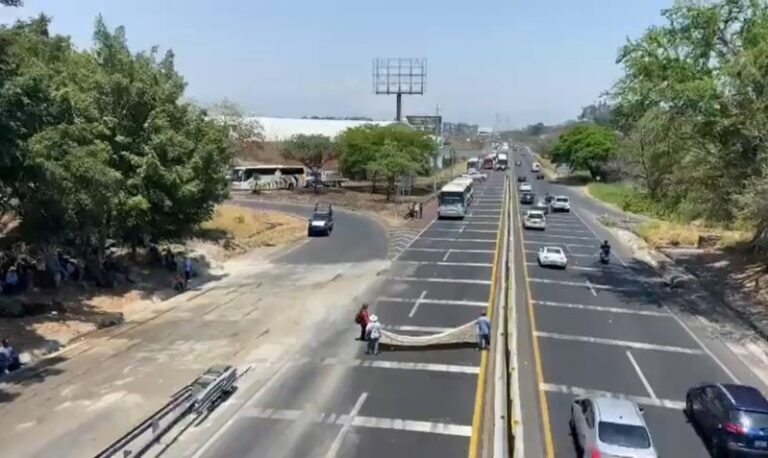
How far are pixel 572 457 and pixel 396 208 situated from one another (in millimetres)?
53205

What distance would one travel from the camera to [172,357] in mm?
22484

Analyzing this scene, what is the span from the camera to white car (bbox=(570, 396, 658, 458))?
47.3 feet

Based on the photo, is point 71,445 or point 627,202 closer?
point 71,445

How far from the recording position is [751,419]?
15.8m

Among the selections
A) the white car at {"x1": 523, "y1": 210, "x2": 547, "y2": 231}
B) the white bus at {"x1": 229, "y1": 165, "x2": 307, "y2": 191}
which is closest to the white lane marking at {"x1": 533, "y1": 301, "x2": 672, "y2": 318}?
the white car at {"x1": 523, "y1": 210, "x2": 547, "y2": 231}

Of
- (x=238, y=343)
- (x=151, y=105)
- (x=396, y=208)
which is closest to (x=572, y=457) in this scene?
(x=238, y=343)

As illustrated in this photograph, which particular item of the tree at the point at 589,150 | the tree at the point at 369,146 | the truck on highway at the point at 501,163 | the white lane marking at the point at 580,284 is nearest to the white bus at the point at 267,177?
the tree at the point at 369,146

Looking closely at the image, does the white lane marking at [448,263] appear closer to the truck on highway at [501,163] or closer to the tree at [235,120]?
the tree at [235,120]

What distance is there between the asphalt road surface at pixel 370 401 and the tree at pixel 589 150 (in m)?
84.5

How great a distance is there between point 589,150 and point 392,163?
156 ft

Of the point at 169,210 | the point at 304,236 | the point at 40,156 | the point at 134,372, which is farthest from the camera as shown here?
the point at 304,236

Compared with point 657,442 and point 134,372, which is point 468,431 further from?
point 134,372

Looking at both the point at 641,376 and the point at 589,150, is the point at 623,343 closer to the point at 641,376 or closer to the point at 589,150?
the point at 641,376

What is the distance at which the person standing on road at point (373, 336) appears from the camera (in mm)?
22531
